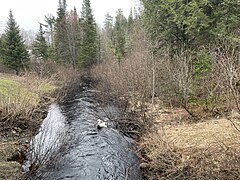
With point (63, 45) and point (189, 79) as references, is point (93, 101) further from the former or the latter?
point (63, 45)

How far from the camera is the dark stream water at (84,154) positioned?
9469 millimetres

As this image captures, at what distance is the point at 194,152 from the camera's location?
884cm

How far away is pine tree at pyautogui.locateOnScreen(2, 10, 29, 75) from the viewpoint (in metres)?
34.7

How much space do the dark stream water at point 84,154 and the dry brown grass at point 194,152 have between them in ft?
2.54

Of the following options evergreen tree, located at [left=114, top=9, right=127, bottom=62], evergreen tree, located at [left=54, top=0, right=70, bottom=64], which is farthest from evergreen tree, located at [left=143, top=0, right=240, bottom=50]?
evergreen tree, located at [left=54, top=0, right=70, bottom=64]

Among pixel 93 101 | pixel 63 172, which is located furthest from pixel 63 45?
pixel 63 172

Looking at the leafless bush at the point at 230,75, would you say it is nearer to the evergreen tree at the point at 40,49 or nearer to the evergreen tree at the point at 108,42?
the evergreen tree at the point at 108,42

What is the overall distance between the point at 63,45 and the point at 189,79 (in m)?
35.0

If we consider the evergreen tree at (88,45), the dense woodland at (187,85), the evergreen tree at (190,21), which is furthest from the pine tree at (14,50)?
the evergreen tree at (190,21)

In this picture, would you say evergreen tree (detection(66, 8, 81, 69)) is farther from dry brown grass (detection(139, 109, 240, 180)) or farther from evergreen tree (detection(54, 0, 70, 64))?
dry brown grass (detection(139, 109, 240, 180))

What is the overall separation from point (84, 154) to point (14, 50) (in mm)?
26966

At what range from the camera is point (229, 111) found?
42.3 ft

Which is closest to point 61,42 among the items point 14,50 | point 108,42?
point 108,42

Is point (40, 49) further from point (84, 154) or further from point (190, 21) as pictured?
point (84, 154)
